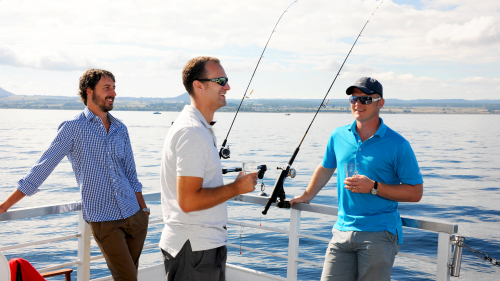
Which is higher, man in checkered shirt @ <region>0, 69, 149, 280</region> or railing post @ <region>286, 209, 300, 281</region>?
man in checkered shirt @ <region>0, 69, 149, 280</region>

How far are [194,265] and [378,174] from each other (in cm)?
110

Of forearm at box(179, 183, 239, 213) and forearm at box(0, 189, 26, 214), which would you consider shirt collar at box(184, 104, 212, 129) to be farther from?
forearm at box(0, 189, 26, 214)

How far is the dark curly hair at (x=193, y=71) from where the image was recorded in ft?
5.90

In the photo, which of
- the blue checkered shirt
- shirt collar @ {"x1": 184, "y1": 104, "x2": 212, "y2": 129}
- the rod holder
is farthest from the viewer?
the blue checkered shirt

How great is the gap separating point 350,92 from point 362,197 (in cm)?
57

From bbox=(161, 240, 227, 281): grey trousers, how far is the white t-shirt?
2cm

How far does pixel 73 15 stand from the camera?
7212cm

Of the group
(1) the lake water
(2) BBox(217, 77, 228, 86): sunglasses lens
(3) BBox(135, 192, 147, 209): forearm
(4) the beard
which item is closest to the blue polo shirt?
(1) the lake water

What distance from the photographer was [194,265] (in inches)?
68.2

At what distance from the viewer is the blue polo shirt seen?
2.29 meters

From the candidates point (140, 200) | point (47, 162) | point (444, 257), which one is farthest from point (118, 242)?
point (444, 257)

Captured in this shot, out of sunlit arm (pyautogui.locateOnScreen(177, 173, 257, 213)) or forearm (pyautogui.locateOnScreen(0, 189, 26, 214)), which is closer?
sunlit arm (pyautogui.locateOnScreen(177, 173, 257, 213))

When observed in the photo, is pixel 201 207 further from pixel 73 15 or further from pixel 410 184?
pixel 73 15

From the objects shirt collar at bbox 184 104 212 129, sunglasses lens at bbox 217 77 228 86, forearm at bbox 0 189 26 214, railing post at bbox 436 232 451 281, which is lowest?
railing post at bbox 436 232 451 281
